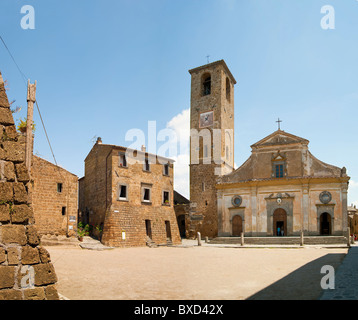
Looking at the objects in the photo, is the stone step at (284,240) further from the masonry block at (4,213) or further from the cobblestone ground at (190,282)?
the masonry block at (4,213)

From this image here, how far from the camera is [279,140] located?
32.6 m

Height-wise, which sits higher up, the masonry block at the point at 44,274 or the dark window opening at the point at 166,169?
the dark window opening at the point at 166,169

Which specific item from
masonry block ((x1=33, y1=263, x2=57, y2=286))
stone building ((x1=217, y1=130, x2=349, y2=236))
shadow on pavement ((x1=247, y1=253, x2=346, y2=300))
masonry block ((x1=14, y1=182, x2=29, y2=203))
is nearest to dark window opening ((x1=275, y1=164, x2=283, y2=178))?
stone building ((x1=217, y1=130, x2=349, y2=236))

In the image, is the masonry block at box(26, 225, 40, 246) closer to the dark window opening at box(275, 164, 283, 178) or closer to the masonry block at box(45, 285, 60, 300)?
the masonry block at box(45, 285, 60, 300)

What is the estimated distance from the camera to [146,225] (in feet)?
96.5

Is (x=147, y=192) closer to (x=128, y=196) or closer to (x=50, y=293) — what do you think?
(x=128, y=196)

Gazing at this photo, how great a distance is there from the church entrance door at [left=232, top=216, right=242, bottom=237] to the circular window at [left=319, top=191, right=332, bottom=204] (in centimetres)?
738

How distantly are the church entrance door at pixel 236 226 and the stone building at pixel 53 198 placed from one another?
1478 cm

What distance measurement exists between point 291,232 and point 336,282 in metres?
23.0

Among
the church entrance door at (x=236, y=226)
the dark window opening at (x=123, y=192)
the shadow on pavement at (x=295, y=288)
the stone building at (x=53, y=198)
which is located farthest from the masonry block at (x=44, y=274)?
the church entrance door at (x=236, y=226)

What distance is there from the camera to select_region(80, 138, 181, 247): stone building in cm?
2675

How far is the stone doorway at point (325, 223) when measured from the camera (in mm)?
29984
